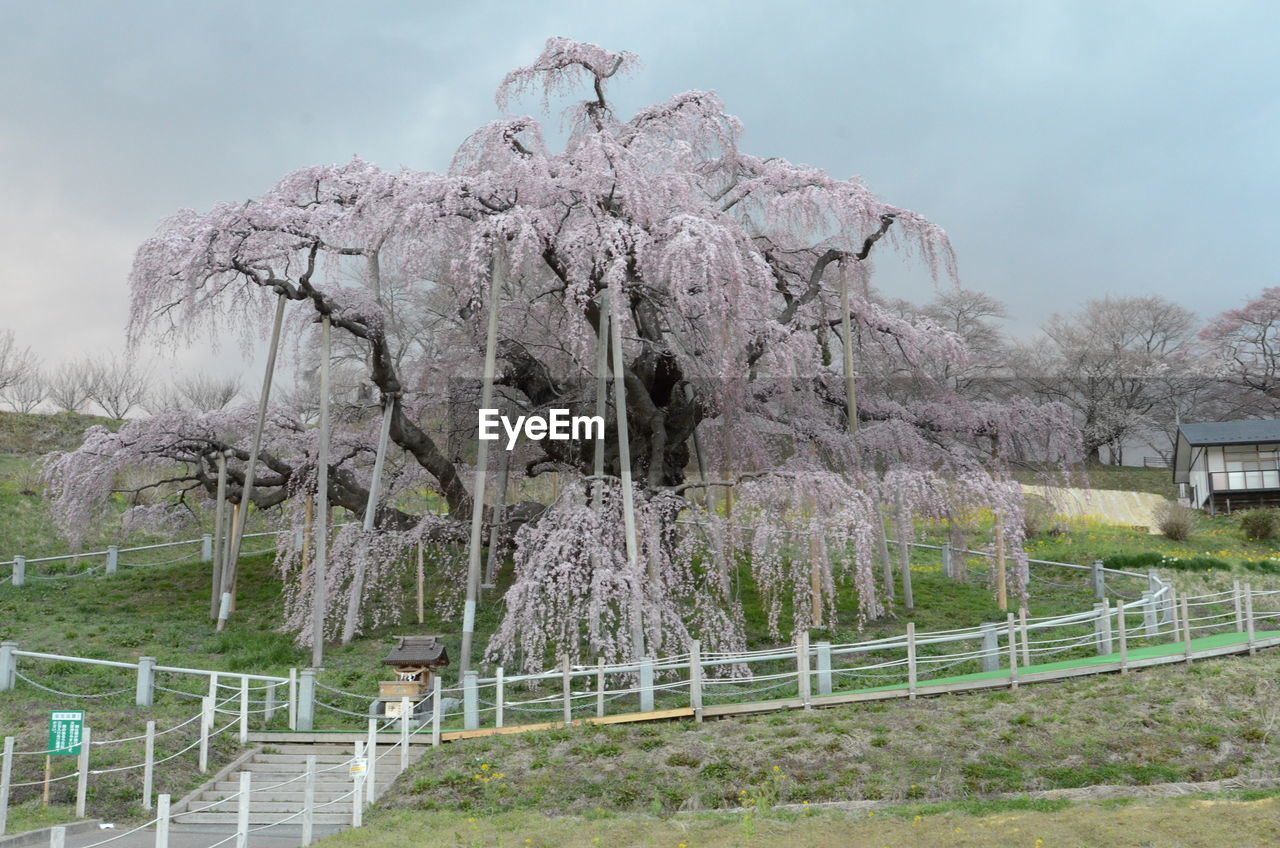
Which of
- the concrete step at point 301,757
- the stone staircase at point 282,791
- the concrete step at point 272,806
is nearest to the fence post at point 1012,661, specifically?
the stone staircase at point 282,791

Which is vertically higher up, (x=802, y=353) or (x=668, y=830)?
(x=802, y=353)

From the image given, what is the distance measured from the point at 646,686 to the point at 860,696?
278 centimetres

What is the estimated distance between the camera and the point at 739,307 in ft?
52.6

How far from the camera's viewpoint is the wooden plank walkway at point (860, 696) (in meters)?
13.8

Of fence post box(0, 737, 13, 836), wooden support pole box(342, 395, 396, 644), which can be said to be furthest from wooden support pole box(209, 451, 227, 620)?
fence post box(0, 737, 13, 836)

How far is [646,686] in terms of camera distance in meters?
13.9

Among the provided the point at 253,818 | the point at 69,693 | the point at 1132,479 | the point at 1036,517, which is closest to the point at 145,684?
the point at 69,693

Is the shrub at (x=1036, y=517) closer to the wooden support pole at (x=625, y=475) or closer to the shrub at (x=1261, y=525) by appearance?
the shrub at (x=1261, y=525)

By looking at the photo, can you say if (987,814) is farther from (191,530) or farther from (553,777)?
(191,530)

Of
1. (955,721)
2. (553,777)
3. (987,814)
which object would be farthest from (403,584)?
(987,814)

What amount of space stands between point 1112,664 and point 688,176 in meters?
10.0

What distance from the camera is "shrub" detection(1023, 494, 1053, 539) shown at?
30328 mm

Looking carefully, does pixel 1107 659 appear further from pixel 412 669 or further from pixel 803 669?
pixel 412 669

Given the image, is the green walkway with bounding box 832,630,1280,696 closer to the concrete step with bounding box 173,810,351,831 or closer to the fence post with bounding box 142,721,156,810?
Result: the concrete step with bounding box 173,810,351,831
